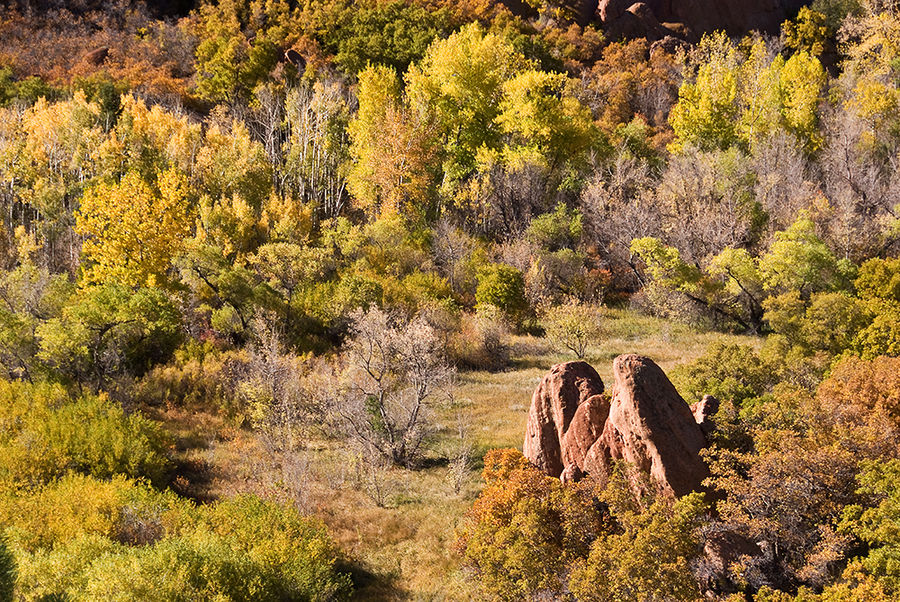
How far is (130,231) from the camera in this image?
33.0 meters

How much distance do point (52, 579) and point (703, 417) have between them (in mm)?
18465

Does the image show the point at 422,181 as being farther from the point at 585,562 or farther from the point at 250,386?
the point at 585,562

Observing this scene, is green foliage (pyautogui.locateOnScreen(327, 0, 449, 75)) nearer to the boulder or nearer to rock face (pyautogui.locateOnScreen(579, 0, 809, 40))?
rock face (pyautogui.locateOnScreen(579, 0, 809, 40))

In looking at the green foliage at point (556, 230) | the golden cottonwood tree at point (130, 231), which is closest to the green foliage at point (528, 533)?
the golden cottonwood tree at point (130, 231)

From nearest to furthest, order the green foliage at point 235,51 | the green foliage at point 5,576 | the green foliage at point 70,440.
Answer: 1. the green foliage at point 5,576
2. the green foliage at point 70,440
3. the green foliage at point 235,51

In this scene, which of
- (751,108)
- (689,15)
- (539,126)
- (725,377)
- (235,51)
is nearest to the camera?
(725,377)

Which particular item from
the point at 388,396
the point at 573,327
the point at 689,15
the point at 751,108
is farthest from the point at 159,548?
the point at 689,15

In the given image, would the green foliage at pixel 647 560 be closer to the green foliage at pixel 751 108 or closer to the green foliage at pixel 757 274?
the green foliage at pixel 757 274

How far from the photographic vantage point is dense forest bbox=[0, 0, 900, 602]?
1695 centimetres

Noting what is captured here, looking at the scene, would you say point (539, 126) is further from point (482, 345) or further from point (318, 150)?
point (482, 345)

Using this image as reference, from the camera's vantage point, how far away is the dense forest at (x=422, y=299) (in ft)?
55.6

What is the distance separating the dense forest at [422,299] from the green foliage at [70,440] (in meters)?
0.12

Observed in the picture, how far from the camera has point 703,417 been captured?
2002 centimetres

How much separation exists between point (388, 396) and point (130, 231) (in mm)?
16354
